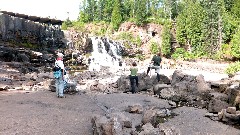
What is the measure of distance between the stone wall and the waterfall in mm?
7592

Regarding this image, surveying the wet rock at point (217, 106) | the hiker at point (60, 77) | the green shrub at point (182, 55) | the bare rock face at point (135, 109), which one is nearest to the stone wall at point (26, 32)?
the hiker at point (60, 77)

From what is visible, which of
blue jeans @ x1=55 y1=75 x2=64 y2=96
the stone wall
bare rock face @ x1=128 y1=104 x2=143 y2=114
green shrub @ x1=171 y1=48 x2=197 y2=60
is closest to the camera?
bare rock face @ x1=128 y1=104 x2=143 y2=114

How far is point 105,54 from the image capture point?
189ft

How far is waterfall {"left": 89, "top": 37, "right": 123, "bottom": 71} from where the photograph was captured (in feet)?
177

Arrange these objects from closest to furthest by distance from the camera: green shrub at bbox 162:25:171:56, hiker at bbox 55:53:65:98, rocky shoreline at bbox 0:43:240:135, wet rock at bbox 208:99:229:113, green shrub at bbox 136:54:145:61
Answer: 1. rocky shoreline at bbox 0:43:240:135
2. hiker at bbox 55:53:65:98
3. wet rock at bbox 208:99:229:113
4. green shrub at bbox 136:54:145:61
5. green shrub at bbox 162:25:171:56

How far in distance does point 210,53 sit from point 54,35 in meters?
39.0

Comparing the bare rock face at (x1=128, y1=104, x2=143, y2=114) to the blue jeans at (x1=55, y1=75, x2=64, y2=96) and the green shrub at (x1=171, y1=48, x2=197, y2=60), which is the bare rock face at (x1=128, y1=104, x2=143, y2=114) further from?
the green shrub at (x1=171, y1=48, x2=197, y2=60)

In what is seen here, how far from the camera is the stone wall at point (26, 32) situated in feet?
127

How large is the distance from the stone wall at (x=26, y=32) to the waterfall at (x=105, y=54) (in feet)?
24.9

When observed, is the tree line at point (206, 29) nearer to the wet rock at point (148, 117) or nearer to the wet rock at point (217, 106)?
the wet rock at point (217, 106)

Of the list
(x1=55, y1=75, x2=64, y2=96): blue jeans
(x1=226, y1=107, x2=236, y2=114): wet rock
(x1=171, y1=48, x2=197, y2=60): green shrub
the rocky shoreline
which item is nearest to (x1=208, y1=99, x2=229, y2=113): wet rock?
the rocky shoreline

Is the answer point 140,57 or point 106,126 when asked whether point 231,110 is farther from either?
point 140,57

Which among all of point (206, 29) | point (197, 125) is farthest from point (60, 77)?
point (206, 29)

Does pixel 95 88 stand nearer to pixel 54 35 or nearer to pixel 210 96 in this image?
pixel 210 96
